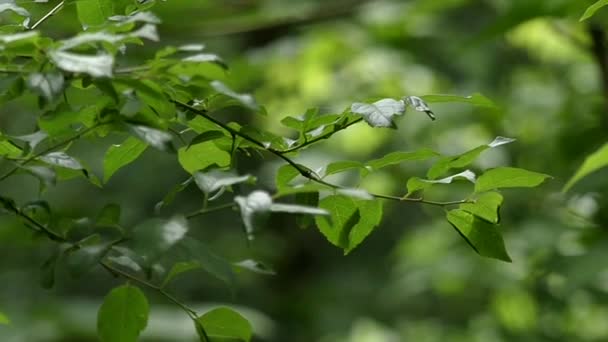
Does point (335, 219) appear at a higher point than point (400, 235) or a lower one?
higher

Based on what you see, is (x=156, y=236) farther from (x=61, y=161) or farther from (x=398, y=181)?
(x=398, y=181)

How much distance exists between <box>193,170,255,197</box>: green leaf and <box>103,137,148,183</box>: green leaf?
12 cm

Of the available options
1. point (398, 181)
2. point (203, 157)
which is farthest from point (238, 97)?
point (398, 181)

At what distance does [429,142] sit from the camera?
254 cm

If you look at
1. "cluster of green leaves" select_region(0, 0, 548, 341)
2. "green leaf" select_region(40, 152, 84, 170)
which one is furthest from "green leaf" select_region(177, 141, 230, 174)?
"green leaf" select_region(40, 152, 84, 170)

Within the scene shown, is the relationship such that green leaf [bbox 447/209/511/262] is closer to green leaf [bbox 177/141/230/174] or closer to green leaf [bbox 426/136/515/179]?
green leaf [bbox 426/136/515/179]

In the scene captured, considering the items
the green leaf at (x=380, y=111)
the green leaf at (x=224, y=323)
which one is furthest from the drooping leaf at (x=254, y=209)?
the green leaf at (x=224, y=323)

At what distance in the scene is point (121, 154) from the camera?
898 mm

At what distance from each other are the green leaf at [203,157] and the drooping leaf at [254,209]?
0.17 metres

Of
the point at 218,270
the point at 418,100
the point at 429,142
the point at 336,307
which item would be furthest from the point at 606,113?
the point at 336,307

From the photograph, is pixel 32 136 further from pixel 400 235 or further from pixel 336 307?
pixel 400 235

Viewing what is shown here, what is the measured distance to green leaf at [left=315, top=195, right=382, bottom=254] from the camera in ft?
2.86

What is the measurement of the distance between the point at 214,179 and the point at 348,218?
151 mm

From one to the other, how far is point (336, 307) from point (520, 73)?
0.94 m
